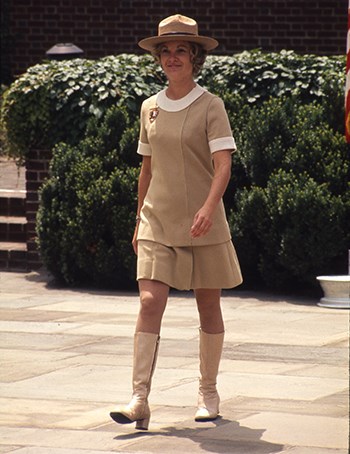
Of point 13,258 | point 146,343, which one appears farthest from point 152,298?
point 13,258

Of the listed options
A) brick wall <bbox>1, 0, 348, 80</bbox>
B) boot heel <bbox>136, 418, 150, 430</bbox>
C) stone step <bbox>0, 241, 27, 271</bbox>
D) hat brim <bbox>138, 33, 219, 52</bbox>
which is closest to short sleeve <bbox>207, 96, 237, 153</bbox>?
hat brim <bbox>138, 33, 219, 52</bbox>

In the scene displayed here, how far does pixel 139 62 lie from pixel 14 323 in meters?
3.64

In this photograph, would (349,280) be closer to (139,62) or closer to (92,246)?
(92,246)

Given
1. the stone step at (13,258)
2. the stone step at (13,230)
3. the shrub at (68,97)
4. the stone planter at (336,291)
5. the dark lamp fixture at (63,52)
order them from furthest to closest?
the dark lamp fixture at (63,52) → the stone step at (13,230) → the stone step at (13,258) → the shrub at (68,97) → the stone planter at (336,291)

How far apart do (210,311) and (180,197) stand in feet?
1.97

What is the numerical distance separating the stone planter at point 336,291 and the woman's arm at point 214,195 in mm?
4411

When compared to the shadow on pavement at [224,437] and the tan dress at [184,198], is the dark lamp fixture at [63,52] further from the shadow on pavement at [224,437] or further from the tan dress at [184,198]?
the shadow on pavement at [224,437]

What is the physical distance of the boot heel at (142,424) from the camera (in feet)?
20.1

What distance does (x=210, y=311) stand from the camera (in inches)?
253

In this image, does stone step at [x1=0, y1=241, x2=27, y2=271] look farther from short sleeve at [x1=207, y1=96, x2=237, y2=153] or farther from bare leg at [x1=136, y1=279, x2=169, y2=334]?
short sleeve at [x1=207, y1=96, x2=237, y2=153]

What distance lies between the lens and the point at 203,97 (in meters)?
6.29

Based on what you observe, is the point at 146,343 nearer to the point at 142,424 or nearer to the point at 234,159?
the point at 142,424

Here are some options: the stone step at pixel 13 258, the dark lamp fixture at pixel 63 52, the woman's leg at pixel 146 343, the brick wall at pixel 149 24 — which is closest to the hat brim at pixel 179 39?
the woman's leg at pixel 146 343

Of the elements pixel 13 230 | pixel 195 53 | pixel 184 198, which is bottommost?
pixel 13 230
